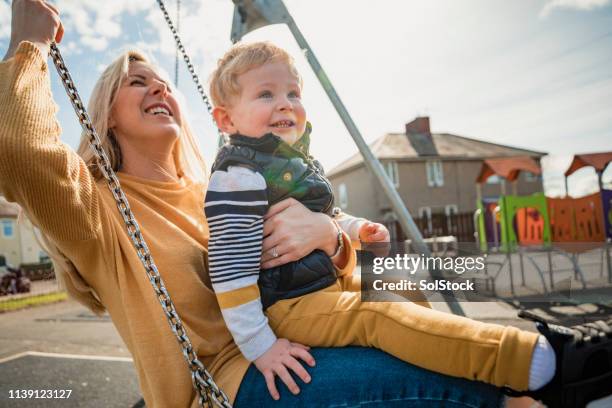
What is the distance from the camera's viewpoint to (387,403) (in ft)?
3.38

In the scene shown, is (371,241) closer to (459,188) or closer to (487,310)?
(487,310)

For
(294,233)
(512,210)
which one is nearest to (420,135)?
(512,210)

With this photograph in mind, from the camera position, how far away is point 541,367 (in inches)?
34.1

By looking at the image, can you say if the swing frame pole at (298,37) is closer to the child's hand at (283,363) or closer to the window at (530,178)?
the child's hand at (283,363)

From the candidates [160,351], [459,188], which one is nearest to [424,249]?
[160,351]

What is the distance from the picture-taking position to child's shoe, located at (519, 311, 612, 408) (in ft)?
2.83

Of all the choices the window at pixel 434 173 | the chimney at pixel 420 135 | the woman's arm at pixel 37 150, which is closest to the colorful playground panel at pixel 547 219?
the woman's arm at pixel 37 150

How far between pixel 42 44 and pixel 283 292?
98 cm

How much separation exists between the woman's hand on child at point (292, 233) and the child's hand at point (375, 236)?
203 mm

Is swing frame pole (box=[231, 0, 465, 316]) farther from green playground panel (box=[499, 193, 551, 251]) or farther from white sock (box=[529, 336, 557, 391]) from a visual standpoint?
green playground panel (box=[499, 193, 551, 251])

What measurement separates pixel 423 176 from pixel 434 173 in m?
0.75

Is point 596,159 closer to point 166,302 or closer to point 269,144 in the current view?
point 269,144

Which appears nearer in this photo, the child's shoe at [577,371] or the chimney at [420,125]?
the child's shoe at [577,371]

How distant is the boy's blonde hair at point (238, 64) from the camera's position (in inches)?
55.6
